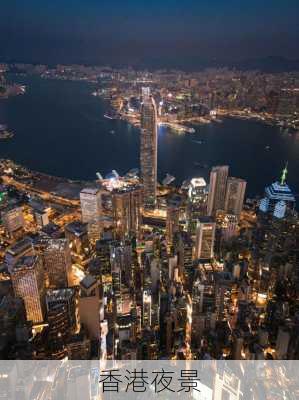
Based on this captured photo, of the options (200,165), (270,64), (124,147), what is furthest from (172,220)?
(270,64)

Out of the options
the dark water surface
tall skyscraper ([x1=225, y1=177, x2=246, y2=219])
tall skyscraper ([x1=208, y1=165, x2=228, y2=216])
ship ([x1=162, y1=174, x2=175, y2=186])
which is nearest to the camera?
tall skyscraper ([x1=208, y1=165, x2=228, y2=216])

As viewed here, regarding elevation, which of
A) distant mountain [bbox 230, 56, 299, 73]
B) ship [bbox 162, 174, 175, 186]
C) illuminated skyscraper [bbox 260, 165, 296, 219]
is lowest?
ship [bbox 162, 174, 175, 186]

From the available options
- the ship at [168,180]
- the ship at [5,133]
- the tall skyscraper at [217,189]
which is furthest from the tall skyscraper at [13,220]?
the ship at [5,133]

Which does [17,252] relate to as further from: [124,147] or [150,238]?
[124,147]

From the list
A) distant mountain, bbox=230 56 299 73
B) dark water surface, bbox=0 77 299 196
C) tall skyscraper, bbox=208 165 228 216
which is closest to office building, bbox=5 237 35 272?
tall skyscraper, bbox=208 165 228 216

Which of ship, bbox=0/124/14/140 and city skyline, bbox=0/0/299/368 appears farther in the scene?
ship, bbox=0/124/14/140

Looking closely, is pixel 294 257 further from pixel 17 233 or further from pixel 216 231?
pixel 17 233

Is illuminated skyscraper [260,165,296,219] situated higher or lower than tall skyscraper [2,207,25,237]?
higher

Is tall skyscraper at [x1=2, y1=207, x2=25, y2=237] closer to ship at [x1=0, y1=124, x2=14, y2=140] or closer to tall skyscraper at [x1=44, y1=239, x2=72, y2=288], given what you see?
tall skyscraper at [x1=44, y1=239, x2=72, y2=288]
